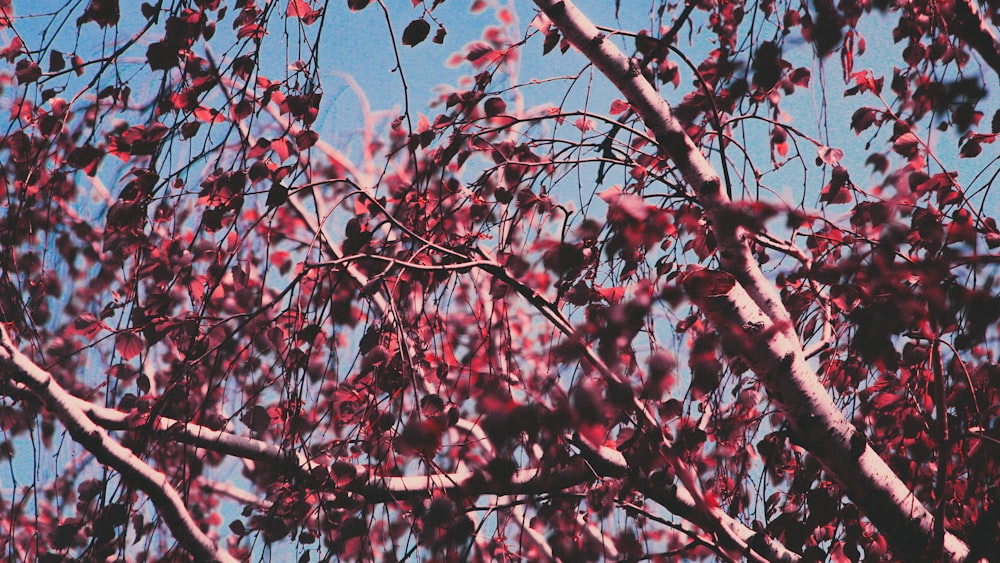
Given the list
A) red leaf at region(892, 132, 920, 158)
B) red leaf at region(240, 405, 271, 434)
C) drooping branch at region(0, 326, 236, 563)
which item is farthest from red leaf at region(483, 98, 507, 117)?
drooping branch at region(0, 326, 236, 563)

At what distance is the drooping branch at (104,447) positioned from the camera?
1.48 m

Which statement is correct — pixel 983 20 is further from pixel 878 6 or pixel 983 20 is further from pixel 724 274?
pixel 724 274

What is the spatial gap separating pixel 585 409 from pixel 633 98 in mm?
979

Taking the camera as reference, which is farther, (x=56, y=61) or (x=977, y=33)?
(x=977, y=33)

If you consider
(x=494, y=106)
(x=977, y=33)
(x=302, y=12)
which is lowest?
(x=977, y=33)

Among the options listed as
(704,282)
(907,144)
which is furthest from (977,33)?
(704,282)

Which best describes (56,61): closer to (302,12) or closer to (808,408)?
(302,12)

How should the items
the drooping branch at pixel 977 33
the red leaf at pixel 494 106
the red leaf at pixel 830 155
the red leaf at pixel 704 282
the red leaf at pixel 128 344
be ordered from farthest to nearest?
1. the drooping branch at pixel 977 33
2. the red leaf at pixel 494 106
3. the red leaf at pixel 830 155
4. the red leaf at pixel 128 344
5. the red leaf at pixel 704 282

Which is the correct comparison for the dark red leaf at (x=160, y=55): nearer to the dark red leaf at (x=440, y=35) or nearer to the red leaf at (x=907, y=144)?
the dark red leaf at (x=440, y=35)

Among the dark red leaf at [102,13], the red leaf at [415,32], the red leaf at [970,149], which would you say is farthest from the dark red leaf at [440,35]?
the red leaf at [970,149]

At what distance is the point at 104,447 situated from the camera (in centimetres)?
147

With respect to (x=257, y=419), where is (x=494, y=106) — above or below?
above

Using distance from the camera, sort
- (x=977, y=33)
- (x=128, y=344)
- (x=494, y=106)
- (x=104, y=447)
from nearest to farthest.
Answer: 1. (x=104, y=447)
2. (x=128, y=344)
3. (x=494, y=106)
4. (x=977, y=33)

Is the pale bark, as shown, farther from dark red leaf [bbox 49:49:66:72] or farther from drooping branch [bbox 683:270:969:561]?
dark red leaf [bbox 49:49:66:72]
